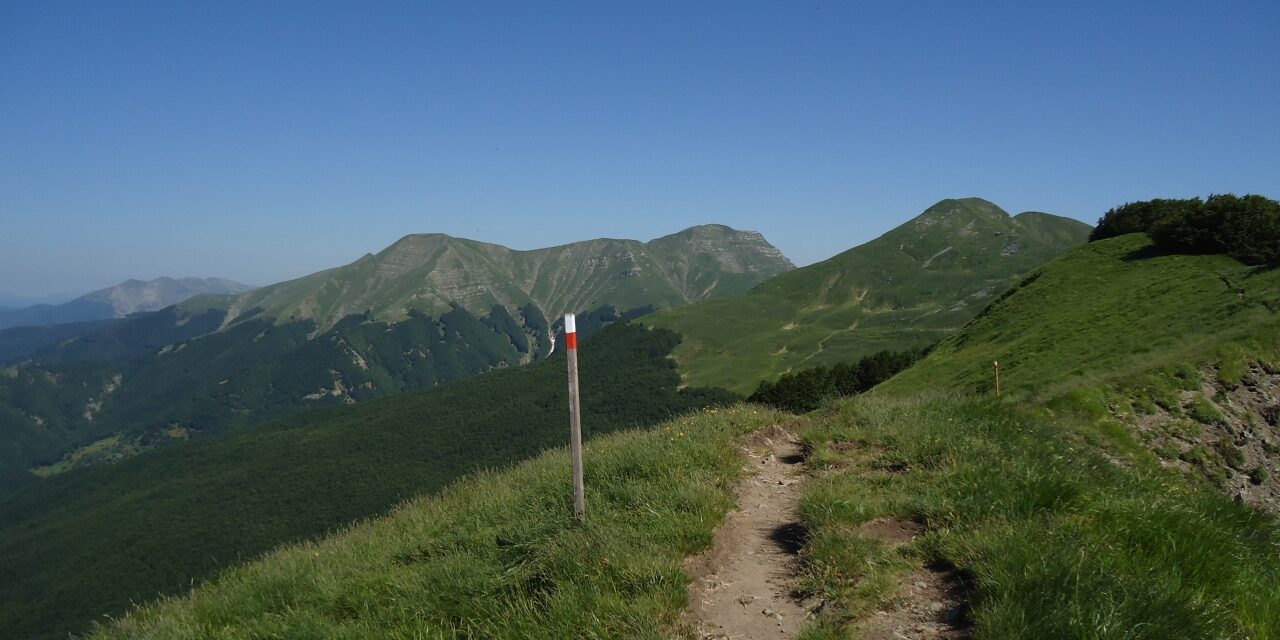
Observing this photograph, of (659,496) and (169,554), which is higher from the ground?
(659,496)

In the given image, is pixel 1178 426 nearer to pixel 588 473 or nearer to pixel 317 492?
pixel 588 473

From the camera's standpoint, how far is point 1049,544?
18.3 feet

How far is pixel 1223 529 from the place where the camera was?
652cm

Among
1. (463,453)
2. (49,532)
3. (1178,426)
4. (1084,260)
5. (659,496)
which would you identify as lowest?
(49,532)

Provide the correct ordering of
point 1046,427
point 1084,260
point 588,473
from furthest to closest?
1. point 1084,260
2. point 1046,427
3. point 588,473

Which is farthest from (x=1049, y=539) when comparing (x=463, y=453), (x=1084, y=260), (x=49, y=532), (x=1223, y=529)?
(x=49, y=532)

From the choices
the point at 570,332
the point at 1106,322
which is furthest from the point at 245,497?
the point at 570,332

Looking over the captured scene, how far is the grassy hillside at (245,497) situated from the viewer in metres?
133

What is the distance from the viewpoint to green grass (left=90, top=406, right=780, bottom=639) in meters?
5.89

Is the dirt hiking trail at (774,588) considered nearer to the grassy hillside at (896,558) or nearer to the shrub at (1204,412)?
the grassy hillside at (896,558)

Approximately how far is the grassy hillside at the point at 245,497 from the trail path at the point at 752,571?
117 meters

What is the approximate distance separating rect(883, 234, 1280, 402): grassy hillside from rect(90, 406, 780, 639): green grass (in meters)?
16.0

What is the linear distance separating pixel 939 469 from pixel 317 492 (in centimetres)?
17993

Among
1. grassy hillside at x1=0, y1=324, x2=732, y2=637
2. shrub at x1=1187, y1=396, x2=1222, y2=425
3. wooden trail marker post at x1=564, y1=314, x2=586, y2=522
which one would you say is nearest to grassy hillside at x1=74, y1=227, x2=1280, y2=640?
wooden trail marker post at x1=564, y1=314, x2=586, y2=522
